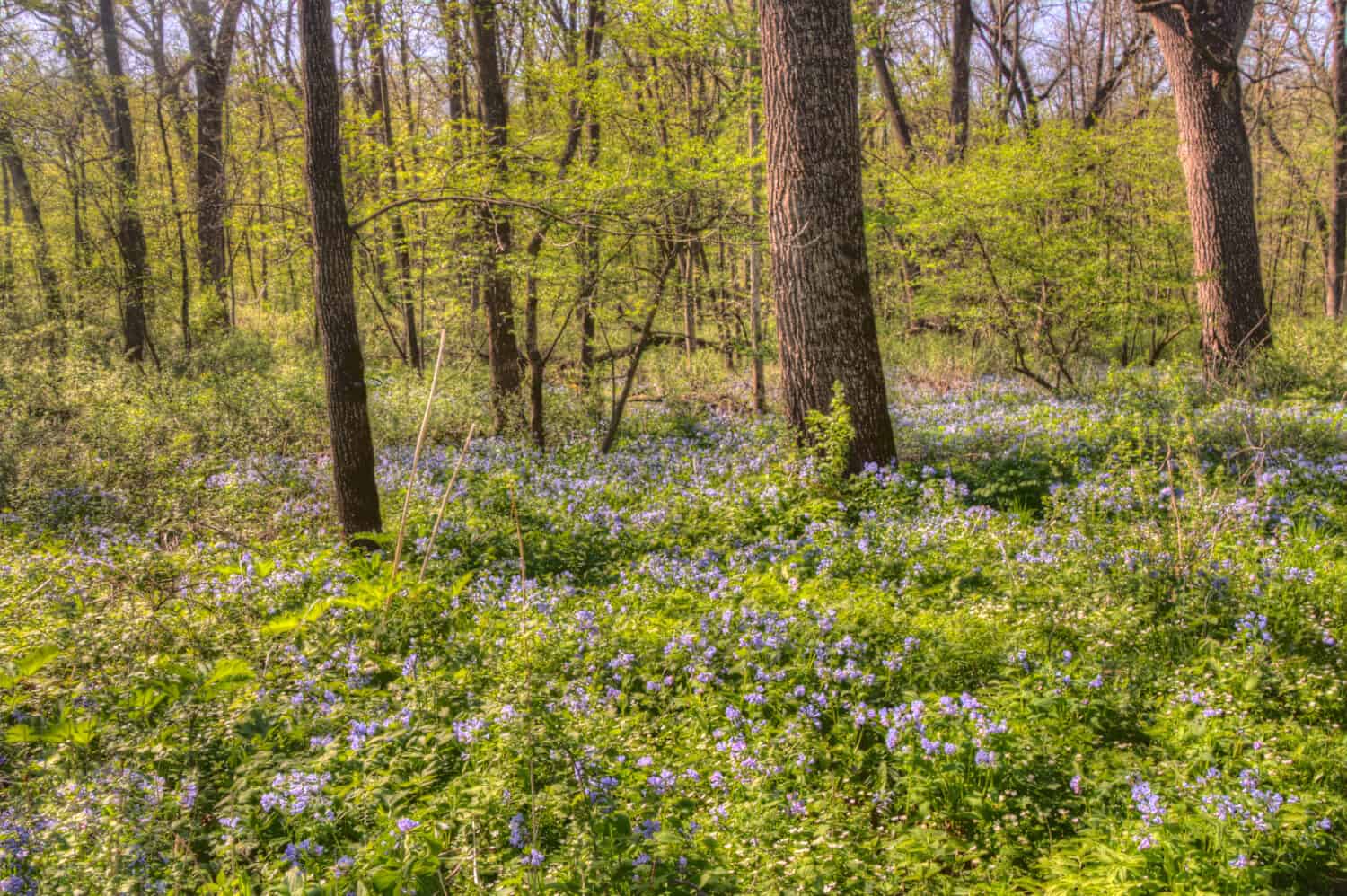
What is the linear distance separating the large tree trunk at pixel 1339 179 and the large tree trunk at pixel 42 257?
24.1 metres

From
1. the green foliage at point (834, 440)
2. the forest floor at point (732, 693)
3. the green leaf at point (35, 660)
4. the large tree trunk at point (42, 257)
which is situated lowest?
the forest floor at point (732, 693)

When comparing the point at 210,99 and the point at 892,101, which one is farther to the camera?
the point at 892,101

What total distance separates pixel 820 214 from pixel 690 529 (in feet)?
8.53

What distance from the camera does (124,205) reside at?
41.8 feet

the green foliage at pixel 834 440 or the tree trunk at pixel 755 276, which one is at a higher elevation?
the tree trunk at pixel 755 276

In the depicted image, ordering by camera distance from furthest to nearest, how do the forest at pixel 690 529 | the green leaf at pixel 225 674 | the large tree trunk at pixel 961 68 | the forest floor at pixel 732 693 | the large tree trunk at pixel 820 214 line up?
1. the large tree trunk at pixel 961 68
2. the large tree trunk at pixel 820 214
3. the green leaf at pixel 225 674
4. the forest at pixel 690 529
5. the forest floor at pixel 732 693

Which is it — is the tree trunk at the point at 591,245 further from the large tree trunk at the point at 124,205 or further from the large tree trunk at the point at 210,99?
the large tree trunk at the point at 124,205

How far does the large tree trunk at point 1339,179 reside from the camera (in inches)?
614

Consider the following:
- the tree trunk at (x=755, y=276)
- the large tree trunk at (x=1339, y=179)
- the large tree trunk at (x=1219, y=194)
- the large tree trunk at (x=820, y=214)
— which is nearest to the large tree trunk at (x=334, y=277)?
the large tree trunk at (x=820, y=214)

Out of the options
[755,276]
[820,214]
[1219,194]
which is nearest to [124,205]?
[755,276]

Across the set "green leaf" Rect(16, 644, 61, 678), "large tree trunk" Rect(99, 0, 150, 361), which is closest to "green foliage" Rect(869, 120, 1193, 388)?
"green leaf" Rect(16, 644, 61, 678)

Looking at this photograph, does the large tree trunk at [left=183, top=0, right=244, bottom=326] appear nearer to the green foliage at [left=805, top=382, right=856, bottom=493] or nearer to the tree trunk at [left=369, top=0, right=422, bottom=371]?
the tree trunk at [left=369, top=0, right=422, bottom=371]

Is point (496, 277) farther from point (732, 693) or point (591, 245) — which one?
point (732, 693)

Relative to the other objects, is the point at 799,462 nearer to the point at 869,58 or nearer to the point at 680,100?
the point at 680,100
